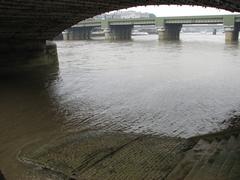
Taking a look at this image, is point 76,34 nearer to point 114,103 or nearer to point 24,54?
point 24,54

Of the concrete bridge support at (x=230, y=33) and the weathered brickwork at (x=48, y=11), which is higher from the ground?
the weathered brickwork at (x=48, y=11)

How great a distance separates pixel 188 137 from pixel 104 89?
1019cm

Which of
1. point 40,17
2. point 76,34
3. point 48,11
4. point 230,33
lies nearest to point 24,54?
point 40,17

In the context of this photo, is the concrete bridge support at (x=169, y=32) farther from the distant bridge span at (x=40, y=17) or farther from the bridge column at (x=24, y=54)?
the bridge column at (x=24, y=54)

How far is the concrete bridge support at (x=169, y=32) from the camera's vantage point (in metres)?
92.8

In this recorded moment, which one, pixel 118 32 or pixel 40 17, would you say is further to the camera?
pixel 118 32

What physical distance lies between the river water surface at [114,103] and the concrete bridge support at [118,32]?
72.4 meters

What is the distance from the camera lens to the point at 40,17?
23.9 meters

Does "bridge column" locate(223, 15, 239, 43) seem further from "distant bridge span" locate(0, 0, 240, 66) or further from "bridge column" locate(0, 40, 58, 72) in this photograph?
"bridge column" locate(0, 40, 58, 72)

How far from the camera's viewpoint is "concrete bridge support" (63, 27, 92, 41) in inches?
4161

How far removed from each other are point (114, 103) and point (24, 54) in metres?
17.1

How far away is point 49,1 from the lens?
1823 centimetres

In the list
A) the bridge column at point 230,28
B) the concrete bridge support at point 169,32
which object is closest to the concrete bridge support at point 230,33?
the bridge column at point 230,28

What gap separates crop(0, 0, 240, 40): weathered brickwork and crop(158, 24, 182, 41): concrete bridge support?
207 feet
